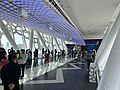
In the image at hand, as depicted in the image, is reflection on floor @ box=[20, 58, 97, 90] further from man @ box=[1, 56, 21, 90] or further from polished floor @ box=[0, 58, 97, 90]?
man @ box=[1, 56, 21, 90]

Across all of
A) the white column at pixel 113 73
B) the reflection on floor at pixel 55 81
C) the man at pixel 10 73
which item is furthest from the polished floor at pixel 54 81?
the white column at pixel 113 73

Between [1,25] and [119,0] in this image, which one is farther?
[1,25]

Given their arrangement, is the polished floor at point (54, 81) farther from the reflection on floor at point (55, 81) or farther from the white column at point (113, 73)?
the white column at point (113, 73)

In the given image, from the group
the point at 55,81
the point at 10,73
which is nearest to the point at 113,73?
the point at 10,73

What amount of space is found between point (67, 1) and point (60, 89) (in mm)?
4328

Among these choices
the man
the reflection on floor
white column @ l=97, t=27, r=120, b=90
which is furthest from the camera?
the reflection on floor

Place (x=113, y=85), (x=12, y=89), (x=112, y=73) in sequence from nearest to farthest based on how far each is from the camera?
(x=113, y=85) → (x=112, y=73) → (x=12, y=89)

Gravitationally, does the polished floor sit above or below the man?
below

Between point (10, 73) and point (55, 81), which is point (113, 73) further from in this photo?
point (55, 81)

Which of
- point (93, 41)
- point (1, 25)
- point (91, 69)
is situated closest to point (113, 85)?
point (91, 69)

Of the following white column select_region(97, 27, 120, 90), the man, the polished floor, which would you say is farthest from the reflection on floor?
white column select_region(97, 27, 120, 90)

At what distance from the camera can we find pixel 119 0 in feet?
27.6

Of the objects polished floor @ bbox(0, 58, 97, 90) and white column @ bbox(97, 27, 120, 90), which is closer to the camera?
white column @ bbox(97, 27, 120, 90)

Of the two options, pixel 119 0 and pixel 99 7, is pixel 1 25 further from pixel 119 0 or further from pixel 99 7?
pixel 119 0
